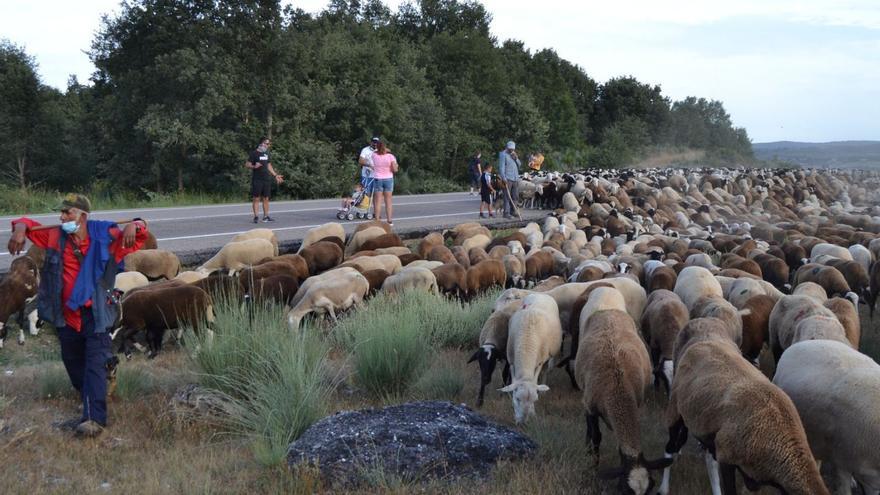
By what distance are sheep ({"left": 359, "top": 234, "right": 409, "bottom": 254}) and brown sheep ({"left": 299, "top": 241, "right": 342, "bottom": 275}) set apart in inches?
59.6

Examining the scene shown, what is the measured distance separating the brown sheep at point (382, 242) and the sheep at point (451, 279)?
9.17 ft

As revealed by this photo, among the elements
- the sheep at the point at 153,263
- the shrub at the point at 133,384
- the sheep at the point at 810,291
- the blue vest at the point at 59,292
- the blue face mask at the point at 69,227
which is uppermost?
the blue face mask at the point at 69,227

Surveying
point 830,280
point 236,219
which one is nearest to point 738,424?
point 830,280

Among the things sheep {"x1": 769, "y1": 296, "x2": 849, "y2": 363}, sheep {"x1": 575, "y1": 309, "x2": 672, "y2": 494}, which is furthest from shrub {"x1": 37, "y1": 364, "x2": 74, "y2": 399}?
sheep {"x1": 769, "y1": 296, "x2": 849, "y2": 363}

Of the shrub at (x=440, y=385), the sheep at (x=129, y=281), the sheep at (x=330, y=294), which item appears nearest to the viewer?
the shrub at (x=440, y=385)

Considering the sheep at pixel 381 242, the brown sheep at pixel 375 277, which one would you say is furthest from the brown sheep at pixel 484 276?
the sheep at pixel 381 242

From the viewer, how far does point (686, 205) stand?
29.0m

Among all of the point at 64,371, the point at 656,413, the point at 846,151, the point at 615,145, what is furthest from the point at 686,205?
the point at 846,151

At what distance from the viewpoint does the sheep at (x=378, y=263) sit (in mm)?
14430

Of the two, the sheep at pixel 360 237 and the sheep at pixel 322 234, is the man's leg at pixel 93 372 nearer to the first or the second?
the sheep at pixel 322 234

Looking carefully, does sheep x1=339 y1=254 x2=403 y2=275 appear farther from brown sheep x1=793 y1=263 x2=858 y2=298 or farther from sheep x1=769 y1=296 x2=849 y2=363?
sheep x1=769 y1=296 x2=849 y2=363

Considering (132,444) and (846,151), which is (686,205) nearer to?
(132,444)

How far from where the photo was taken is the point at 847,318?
884 cm

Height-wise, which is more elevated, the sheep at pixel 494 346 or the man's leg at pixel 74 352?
the man's leg at pixel 74 352
